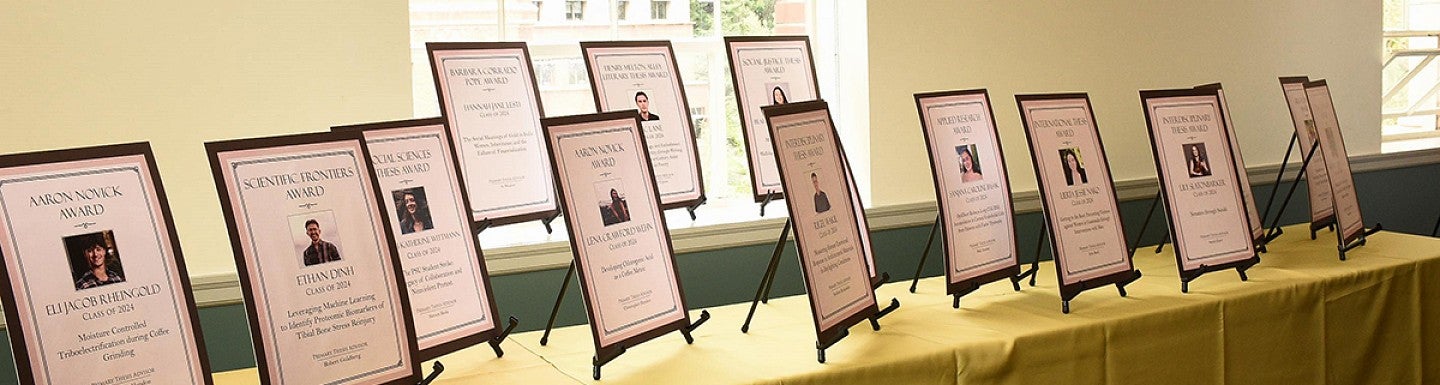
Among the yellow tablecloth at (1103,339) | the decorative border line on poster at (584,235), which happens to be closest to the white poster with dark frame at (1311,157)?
the yellow tablecloth at (1103,339)

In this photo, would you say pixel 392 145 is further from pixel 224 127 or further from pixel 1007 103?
pixel 1007 103

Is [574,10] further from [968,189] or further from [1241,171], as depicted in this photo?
[1241,171]

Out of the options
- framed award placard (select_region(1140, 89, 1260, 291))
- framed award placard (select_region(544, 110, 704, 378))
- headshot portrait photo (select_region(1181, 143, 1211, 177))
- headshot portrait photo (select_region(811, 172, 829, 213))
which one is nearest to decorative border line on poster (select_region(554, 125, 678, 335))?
framed award placard (select_region(544, 110, 704, 378))

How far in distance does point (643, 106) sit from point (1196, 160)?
1366mm

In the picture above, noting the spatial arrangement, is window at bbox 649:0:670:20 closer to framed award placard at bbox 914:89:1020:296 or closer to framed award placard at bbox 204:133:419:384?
framed award placard at bbox 914:89:1020:296

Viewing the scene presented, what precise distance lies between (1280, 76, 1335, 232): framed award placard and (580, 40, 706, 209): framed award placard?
1719 mm

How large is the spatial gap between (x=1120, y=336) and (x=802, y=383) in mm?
847

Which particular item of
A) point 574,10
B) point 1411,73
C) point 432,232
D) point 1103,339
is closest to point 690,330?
point 432,232

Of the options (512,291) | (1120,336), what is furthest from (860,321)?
(512,291)

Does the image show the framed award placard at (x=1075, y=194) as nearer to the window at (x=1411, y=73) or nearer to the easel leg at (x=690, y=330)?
the easel leg at (x=690, y=330)

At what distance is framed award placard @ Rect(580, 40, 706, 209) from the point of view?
3.02 meters

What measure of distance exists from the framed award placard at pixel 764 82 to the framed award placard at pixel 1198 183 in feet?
2.82

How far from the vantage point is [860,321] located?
99.2 inches

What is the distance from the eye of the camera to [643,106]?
120 inches
